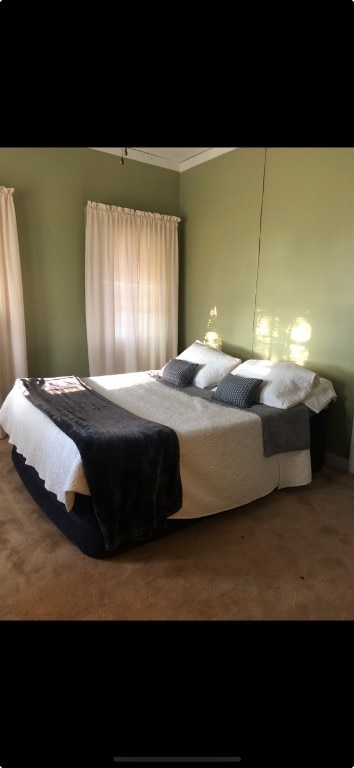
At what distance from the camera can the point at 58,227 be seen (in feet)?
11.7

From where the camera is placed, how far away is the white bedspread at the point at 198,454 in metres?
1.95

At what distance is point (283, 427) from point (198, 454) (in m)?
0.69

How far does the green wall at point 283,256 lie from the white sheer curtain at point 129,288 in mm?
372

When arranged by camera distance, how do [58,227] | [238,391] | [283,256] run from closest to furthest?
[238,391], [283,256], [58,227]

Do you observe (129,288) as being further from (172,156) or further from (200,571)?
(200,571)

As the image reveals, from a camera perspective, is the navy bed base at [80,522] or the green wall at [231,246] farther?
the green wall at [231,246]

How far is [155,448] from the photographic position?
6.23 ft

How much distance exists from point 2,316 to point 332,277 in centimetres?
274

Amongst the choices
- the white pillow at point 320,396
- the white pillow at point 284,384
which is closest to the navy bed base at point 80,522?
the white pillow at point 284,384

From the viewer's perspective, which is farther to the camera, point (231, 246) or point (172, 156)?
point (172, 156)

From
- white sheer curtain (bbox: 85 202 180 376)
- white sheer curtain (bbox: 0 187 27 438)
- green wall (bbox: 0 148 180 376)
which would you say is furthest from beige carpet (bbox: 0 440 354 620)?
white sheer curtain (bbox: 85 202 180 376)

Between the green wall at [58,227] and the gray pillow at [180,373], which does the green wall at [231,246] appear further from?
the gray pillow at [180,373]

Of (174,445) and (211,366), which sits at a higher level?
(211,366)

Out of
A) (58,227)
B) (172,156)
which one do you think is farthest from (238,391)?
(172,156)
